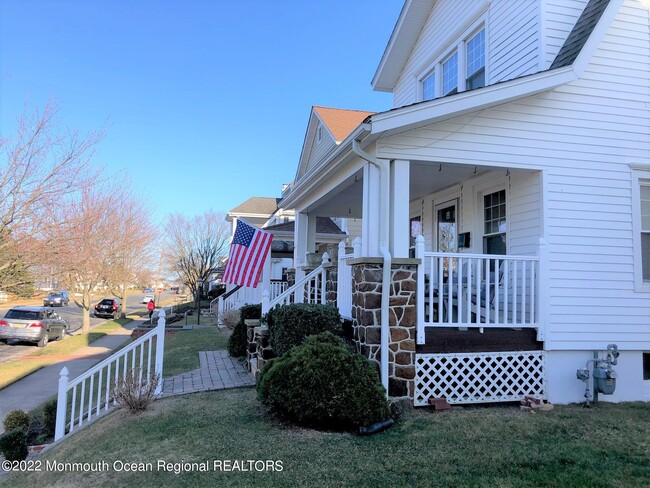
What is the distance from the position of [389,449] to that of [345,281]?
2.89 meters

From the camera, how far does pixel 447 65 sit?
9.18m

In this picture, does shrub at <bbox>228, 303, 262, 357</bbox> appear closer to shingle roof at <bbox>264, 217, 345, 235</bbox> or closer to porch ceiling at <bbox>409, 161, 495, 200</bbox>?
porch ceiling at <bbox>409, 161, 495, 200</bbox>

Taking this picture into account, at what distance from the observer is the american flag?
8297mm

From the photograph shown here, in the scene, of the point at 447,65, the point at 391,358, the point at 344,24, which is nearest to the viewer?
the point at 391,358

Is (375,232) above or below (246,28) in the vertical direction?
below

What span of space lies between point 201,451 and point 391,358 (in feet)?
8.04

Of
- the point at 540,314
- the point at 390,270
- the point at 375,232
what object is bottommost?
the point at 540,314

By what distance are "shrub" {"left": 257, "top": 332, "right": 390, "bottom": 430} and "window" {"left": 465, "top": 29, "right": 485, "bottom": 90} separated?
592cm

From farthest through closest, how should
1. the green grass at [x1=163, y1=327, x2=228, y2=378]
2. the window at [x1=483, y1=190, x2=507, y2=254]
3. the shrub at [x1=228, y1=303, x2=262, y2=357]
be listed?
1. the shrub at [x1=228, y1=303, x2=262, y2=357]
2. the green grass at [x1=163, y1=327, x2=228, y2=378]
3. the window at [x1=483, y1=190, x2=507, y2=254]

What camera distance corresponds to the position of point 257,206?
33.4 m

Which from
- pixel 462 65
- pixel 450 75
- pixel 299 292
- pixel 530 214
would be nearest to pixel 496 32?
pixel 462 65

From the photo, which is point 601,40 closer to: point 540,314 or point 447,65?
point 447,65

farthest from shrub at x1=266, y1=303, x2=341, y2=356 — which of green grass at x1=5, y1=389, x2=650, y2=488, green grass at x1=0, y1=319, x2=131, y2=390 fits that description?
green grass at x1=0, y1=319, x2=131, y2=390

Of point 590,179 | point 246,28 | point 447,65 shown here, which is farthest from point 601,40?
point 246,28
